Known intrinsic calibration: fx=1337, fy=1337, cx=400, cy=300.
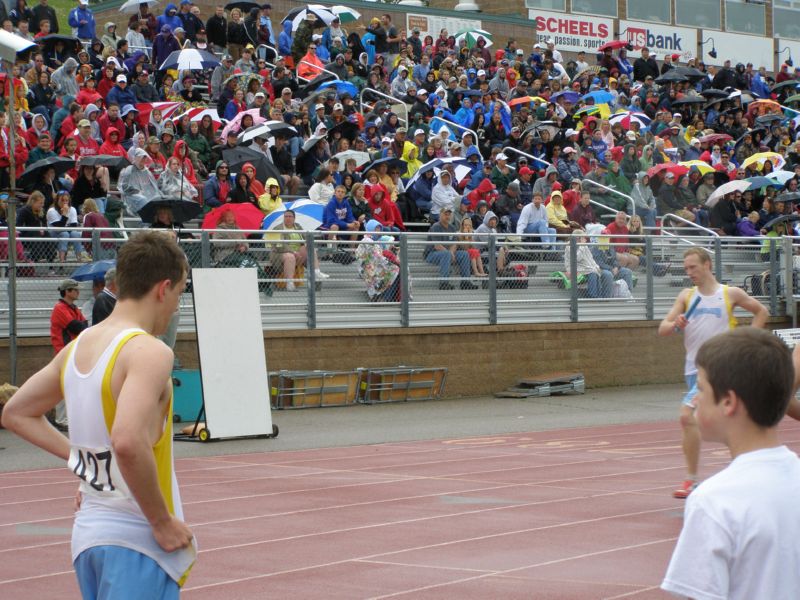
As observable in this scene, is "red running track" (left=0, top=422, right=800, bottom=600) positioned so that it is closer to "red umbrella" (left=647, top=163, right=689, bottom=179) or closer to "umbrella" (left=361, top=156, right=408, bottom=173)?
"umbrella" (left=361, top=156, right=408, bottom=173)

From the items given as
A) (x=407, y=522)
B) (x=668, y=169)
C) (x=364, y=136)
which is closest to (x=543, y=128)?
(x=668, y=169)

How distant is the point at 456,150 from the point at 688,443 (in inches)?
645

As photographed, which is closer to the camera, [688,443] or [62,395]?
[62,395]

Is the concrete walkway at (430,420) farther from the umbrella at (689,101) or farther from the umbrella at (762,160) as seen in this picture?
the umbrella at (689,101)

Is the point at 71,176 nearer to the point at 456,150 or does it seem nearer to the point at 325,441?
the point at 325,441

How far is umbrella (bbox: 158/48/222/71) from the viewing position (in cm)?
2450

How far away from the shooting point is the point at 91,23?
1063 inches

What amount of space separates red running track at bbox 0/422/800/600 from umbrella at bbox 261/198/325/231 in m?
5.52

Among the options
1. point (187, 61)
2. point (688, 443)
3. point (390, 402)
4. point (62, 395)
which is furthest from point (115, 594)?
point (187, 61)

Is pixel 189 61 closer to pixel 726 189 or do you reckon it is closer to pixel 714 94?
pixel 726 189

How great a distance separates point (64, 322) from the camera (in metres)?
14.9

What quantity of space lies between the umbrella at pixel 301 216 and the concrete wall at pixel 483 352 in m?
1.64

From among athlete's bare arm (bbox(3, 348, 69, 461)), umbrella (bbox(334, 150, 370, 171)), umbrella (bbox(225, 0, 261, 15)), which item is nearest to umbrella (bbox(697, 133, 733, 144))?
umbrella (bbox(225, 0, 261, 15))

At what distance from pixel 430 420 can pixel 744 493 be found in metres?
13.9
